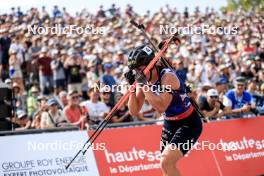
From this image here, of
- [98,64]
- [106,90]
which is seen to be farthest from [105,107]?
[98,64]

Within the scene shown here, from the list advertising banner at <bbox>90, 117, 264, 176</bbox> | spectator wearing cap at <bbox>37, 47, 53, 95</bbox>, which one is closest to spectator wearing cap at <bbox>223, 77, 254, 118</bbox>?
advertising banner at <bbox>90, 117, 264, 176</bbox>

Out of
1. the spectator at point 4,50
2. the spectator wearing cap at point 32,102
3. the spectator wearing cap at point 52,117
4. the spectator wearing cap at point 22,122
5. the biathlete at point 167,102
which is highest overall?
the biathlete at point 167,102

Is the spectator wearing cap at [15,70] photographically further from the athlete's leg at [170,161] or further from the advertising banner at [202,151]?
the athlete's leg at [170,161]

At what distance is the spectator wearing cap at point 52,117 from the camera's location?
35.8 ft

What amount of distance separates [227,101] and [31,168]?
4.68m

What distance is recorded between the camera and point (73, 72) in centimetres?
1505

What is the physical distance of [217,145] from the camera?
10438 mm

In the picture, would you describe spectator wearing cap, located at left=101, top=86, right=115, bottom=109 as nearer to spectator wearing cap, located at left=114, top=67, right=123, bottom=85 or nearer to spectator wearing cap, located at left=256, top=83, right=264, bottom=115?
spectator wearing cap, located at left=114, top=67, right=123, bottom=85

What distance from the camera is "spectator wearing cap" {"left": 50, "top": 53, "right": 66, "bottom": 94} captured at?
1512 centimetres

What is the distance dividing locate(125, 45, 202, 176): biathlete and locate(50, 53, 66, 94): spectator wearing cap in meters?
7.82

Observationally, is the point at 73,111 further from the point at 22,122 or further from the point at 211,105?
the point at 211,105

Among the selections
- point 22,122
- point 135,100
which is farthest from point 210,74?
point 135,100
